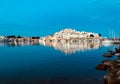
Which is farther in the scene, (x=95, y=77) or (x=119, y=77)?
(x=95, y=77)

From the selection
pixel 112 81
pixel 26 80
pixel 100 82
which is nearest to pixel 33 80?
pixel 26 80

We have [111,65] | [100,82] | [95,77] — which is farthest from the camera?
[111,65]

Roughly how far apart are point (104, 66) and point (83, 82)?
1190 centimetres

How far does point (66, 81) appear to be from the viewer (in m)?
39.3

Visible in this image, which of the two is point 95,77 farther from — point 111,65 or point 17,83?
point 17,83

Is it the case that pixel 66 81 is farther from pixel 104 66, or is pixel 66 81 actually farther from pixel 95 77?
pixel 104 66

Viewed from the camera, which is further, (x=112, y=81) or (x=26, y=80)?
(x=26, y=80)

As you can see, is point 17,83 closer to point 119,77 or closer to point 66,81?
point 66,81

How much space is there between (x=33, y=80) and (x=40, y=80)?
109 cm

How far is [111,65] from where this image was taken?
48125mm

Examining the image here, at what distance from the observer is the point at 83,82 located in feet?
125

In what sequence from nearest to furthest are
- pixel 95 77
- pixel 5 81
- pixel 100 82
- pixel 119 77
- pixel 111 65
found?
pixel 119 77 → pixel 100 82 → pixel 5 81 → pixel 95 77 → pixel 111 65

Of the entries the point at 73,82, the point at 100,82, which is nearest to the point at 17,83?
the point at 73,82

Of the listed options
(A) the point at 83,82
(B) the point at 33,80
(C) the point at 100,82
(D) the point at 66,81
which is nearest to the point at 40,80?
(B) the point at 33,80
